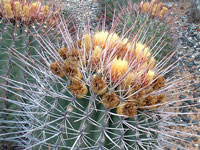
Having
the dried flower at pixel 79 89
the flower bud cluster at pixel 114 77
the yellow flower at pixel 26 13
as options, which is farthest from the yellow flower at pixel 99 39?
the yellow flower at pixel 26 13

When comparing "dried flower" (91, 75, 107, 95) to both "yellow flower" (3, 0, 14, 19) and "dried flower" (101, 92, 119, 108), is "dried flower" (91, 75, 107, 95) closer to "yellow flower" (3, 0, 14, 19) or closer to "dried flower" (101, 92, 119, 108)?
"dried flower" (101, 92, 119, 108)

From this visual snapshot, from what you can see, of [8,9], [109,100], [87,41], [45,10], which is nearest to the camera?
[109,100]

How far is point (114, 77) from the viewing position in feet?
4.39

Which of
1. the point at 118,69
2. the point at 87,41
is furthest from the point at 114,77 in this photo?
the point at 87,41

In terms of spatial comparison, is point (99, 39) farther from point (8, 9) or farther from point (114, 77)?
point (8, 9)

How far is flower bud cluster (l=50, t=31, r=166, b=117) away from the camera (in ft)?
4.24

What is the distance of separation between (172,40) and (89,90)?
266cm

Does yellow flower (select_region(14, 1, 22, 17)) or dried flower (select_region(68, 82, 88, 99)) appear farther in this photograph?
yellow flower (select_region(14, 1, 22, 17))

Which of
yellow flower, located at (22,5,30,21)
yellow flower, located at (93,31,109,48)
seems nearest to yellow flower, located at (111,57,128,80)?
yellow flower, located at (93,31,109,48)

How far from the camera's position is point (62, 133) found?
1.33 m

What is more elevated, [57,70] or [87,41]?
[87,41]

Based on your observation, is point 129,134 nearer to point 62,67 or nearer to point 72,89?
point 72,89

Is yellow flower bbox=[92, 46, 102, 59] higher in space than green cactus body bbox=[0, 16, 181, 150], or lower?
higher

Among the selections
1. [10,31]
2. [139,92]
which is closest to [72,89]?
[139,92]
